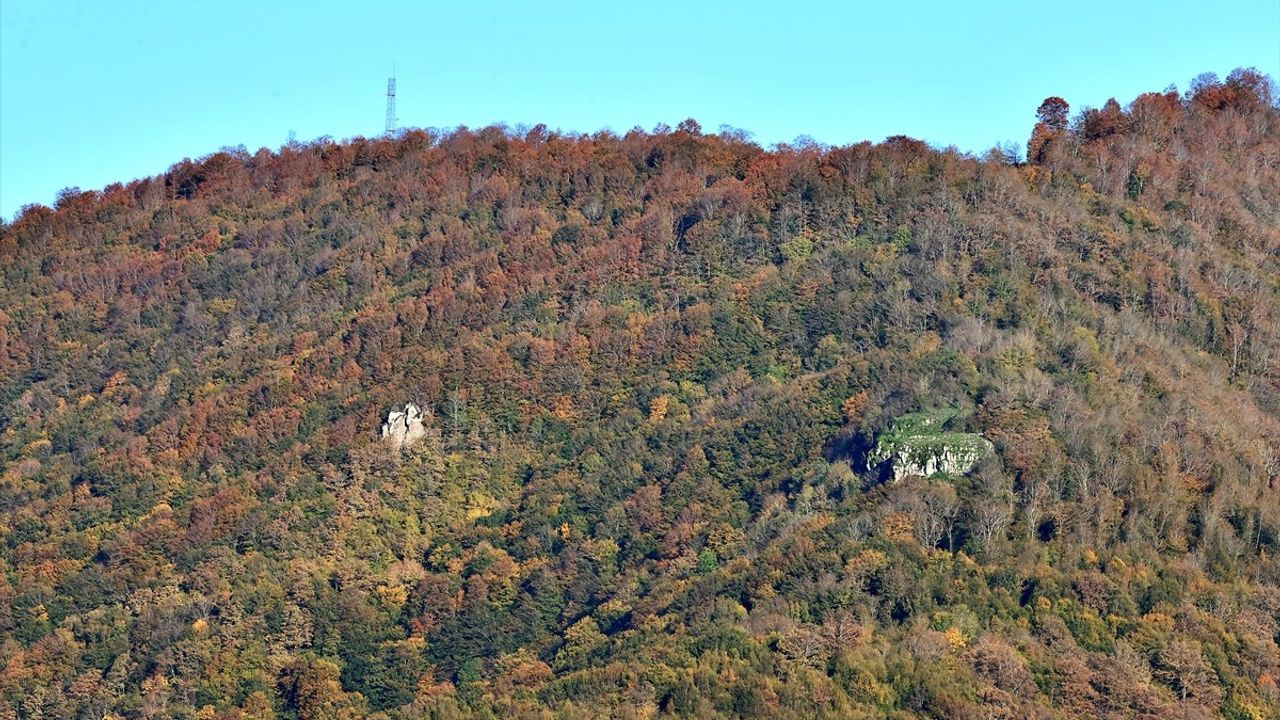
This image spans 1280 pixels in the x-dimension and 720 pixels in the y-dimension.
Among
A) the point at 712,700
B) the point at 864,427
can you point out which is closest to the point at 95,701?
the point at 712,700

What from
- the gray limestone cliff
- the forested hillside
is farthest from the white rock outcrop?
the gray limestone cliff

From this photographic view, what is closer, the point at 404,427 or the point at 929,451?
the point at 929,451

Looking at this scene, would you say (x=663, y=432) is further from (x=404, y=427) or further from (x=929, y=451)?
(x=929, y=451)

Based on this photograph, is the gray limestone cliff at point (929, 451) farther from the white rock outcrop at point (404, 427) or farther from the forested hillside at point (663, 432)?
the white rock outcrop at point (404, 427)

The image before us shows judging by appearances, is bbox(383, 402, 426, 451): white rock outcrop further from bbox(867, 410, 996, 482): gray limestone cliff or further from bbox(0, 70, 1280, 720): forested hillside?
bbox(867, 410, 996, 482): gray limestone cliff

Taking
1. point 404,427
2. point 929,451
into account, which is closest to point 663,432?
point 404,427

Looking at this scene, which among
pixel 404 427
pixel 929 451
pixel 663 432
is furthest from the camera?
pixel 404 427
